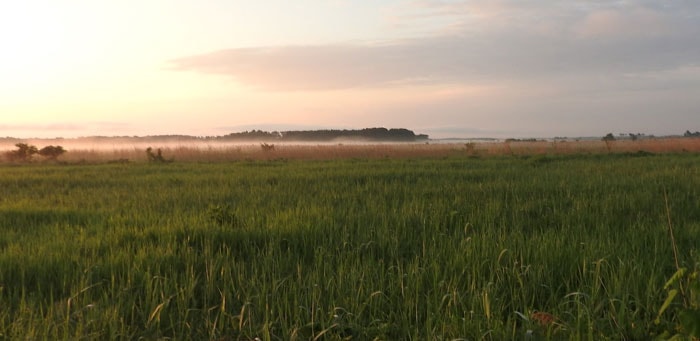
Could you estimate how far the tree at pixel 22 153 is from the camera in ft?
82.3

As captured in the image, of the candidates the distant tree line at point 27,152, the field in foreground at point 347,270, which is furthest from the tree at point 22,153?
the field in foreground at point 347,270

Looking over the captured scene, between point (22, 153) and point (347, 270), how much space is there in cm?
2770

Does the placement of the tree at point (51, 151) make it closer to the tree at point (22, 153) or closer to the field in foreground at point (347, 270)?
the tree at point (22, 153)

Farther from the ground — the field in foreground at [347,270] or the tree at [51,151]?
the tree at [51,151]

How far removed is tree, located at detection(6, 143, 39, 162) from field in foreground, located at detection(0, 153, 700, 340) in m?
21.6

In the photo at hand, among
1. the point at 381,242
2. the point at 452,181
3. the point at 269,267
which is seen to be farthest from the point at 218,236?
the point at 452,181

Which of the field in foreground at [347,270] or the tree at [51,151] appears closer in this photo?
the field in foreground at [347,270]

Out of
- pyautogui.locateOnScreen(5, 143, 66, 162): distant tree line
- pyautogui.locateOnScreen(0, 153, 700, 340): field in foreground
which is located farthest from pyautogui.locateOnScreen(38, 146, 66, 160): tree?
pyautogui.locateOnScreen(0, 153, 700, 340): field in foreground

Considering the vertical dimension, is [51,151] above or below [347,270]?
above

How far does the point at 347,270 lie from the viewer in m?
3.55

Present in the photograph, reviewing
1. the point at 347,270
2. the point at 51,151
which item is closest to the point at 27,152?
the point at 51,151

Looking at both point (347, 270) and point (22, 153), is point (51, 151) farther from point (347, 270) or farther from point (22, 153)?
point (347, 270)

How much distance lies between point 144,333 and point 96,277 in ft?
3.91

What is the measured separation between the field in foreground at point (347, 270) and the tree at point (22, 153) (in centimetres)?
2164
